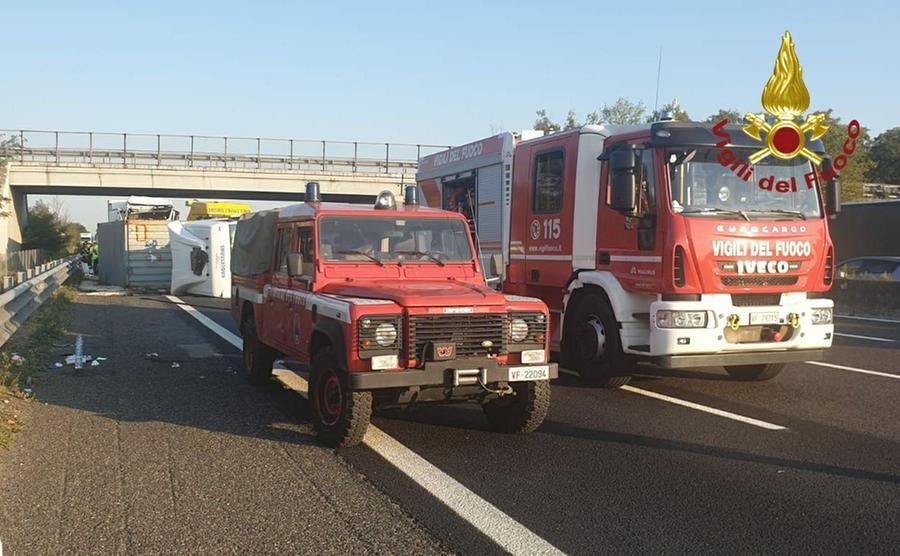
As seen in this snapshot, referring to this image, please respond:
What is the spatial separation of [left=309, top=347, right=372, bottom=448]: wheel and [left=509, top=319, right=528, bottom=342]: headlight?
1272 mm

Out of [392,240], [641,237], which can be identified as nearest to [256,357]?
[392,240]

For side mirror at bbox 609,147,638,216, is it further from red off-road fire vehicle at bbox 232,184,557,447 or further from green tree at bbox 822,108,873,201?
green tree at bbox 822,108,873,201

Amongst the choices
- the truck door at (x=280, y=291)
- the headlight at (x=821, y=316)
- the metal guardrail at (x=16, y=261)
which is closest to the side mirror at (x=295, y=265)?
the truck door at (x=280, y=291)

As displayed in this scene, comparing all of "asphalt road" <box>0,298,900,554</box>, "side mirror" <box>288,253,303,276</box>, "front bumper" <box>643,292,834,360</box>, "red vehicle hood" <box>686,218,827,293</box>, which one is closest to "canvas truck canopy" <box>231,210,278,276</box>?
"side mirror" <box>288,253,303,276</box>

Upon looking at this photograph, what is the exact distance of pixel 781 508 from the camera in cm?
509

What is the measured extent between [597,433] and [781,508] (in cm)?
214

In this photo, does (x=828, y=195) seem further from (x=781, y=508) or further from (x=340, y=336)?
(x=340, y=336)

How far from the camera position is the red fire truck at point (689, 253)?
8250mm

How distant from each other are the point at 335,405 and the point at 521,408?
62.4 inches

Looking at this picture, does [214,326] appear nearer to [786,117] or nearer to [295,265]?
[295,265]

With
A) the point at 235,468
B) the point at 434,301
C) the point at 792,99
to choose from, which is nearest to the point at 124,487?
the point at 235,468

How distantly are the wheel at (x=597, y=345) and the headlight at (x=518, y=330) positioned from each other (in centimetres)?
258

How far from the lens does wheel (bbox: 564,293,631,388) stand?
8984 millimetres

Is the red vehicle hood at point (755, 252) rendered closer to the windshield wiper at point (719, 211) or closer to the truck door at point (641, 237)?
the windshield wiper at point (719, 211)
